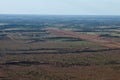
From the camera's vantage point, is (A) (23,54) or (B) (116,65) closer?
(B) (116,65)

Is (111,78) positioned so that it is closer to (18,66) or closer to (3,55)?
(18,66)

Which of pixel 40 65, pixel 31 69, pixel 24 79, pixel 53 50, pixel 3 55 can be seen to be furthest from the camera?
pixel 53 50

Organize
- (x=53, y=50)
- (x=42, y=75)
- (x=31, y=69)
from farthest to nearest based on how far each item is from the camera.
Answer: (x=53, y=50) < (x=31, y=69) < (x=42, y=75)

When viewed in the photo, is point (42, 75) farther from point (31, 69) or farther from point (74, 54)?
point (74, 54)

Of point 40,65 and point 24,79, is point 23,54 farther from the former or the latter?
point 24,79

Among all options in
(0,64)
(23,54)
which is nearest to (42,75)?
(0,64)

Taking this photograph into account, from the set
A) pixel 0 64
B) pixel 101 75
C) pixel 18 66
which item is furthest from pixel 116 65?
pixel 0 64

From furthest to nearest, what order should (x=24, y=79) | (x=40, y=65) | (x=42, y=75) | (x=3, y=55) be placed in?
(x=3, y=55)
(x=40, y=65)
(x=42, y=75)
(x=24, y=79)

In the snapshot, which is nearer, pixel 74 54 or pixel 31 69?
pixel 31 69

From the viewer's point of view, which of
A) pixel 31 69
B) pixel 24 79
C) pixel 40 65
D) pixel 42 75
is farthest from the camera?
pixel 40 65
